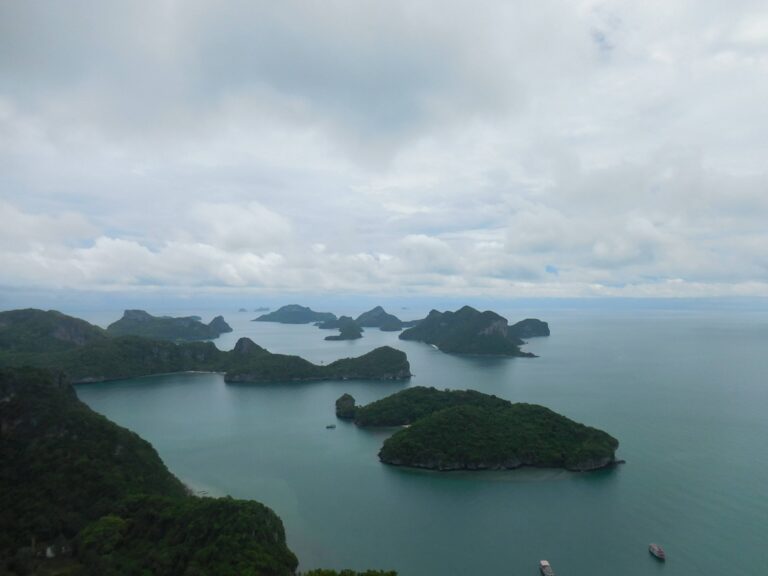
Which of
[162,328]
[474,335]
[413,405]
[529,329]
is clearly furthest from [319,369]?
[529,329]

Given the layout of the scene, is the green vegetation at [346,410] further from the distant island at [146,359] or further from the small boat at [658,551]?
the small boat at [658,551]

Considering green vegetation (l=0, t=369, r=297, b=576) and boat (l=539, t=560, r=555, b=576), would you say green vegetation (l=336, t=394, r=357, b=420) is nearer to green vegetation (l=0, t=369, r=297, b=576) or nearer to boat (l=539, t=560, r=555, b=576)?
green vegetation (l=0, t=369, r=297, b=576)

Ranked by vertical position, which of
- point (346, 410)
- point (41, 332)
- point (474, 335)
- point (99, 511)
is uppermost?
point (41, 332)

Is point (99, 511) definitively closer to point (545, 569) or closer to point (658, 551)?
point (545, 569)

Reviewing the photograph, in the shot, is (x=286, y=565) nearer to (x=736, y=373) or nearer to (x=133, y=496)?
(x=133, y=496)

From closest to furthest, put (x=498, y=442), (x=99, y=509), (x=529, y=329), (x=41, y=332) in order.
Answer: (x=99, y=509)
(x=498, y=442)
(x=41, y=332)
(x=529, y=329)

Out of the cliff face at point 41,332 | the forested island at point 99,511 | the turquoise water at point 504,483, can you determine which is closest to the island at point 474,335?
the turquoise water at point 504,483

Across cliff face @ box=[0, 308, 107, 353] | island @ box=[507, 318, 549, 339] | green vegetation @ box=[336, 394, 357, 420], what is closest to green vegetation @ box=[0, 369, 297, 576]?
green vegetation @ box=[336, 394, 357, 420]

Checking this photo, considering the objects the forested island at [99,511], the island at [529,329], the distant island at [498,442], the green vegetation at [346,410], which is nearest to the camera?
the forested island at [99,511]
